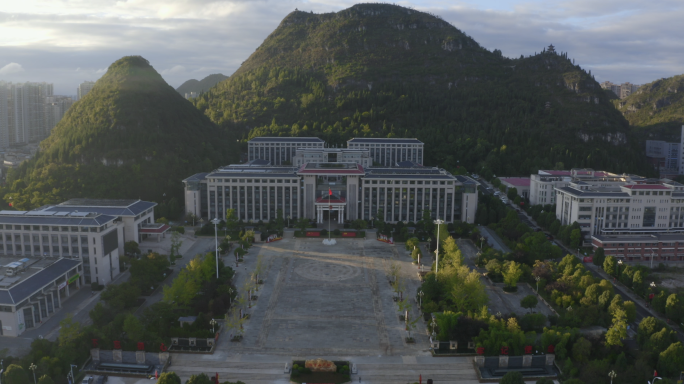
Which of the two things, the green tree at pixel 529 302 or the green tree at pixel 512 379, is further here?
the green tree at pixel 529 302

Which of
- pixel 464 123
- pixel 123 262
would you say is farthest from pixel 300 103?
pixel 123 262

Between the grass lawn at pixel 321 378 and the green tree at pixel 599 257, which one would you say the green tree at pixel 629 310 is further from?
the grass lawn at pixel 321 378

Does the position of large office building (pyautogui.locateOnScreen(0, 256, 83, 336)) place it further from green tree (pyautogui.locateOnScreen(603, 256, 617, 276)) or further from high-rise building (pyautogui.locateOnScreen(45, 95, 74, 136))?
high-rise building (pyautogui.locateOnScreen(45, 95, 74, 136))

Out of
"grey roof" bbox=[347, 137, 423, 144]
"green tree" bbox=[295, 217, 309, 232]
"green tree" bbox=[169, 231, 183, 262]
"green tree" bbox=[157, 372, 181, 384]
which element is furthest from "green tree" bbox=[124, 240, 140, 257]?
"grey roof" bbox=[347, 137, 423, 144]

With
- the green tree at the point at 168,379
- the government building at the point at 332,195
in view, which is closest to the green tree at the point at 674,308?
the government building at the point at 332,195

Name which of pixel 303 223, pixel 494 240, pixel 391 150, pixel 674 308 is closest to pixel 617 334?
pixel 674 308

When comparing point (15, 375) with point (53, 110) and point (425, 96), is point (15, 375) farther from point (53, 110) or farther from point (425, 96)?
point (425, 96)

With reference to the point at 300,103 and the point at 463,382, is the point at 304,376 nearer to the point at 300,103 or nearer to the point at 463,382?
the point at 463,382
